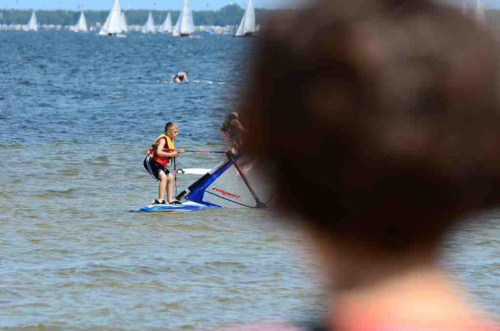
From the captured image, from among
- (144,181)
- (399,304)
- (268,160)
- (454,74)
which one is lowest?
(144,181)

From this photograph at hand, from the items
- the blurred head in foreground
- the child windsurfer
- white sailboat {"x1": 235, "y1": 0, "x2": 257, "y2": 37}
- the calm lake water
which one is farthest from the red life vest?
the blurred head in foreground

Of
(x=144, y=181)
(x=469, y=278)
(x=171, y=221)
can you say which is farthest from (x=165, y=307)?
(x=144, y=181)

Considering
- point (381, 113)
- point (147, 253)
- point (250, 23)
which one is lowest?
point (147, 253)

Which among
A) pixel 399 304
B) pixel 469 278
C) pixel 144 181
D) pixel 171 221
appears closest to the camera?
pixel 399 304

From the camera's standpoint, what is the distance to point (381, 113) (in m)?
2.21

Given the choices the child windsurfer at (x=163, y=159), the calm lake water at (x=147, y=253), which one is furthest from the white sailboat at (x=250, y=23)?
the child windsurfer at (x=163, y=159)

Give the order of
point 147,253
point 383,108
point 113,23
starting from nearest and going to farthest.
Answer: point 383,108 → point 147,253 → point 113,23

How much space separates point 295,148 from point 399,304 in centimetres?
72

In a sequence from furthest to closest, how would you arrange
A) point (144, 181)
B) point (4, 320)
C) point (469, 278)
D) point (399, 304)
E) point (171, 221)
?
1. point (144, 181)
2. point (171, 221)
3. point (469, 278)
4. point (4, 320)
5. point (399, 304)

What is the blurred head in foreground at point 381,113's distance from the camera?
7.20 ft

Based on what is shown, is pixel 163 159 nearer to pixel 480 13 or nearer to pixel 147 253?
pixel 147 253

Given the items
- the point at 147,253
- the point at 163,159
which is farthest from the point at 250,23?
the point at 163,159

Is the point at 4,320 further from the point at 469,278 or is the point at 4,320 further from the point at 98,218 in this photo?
the point at 98,218

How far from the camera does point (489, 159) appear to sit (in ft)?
7.31
